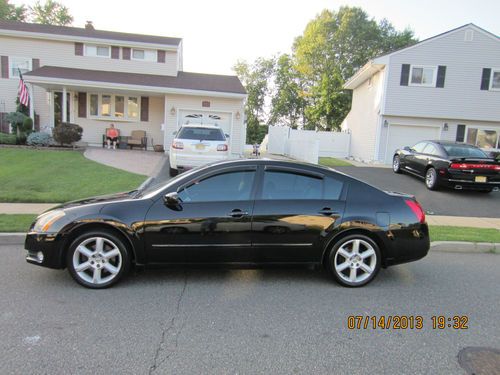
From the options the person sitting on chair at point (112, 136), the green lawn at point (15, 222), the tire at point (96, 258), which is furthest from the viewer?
the person sitting on chair at point (112, 136)

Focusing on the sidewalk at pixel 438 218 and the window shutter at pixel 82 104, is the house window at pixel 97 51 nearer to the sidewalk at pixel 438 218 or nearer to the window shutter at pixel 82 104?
the window shutter at pixel 82 104

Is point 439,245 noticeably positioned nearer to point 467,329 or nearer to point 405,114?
point 467,329

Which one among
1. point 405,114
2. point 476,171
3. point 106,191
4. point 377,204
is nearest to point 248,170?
point 377,204

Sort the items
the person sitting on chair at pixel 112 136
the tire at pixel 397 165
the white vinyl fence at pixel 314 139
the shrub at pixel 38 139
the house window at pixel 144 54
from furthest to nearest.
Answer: the white vinyl fence at pixel 314 139 < the house window at pixel 144 54 < the person sitting on chair at pixel 112 136 < the shrub at pixel 38 139 < the tire at pixel 397 165

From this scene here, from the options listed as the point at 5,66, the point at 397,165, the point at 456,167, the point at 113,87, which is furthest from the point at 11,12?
the point at 456,167

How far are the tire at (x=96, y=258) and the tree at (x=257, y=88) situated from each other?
163 ft

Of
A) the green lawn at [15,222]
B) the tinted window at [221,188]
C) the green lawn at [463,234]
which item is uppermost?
the tinted window at [221,188]

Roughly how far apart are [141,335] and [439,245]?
5272mm

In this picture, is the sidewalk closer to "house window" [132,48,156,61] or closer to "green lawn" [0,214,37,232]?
"green lawn" [0,214,37,232]

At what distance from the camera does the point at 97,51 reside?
68.8 feet

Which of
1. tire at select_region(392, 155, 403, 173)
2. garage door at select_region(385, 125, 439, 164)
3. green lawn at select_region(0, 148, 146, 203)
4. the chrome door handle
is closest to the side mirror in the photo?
the chrome door handle

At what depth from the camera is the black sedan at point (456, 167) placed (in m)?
11.1

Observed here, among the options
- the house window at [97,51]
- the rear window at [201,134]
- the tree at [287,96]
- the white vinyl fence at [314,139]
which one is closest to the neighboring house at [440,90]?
the white vinyl fence at [314,139]

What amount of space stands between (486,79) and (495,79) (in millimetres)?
498
